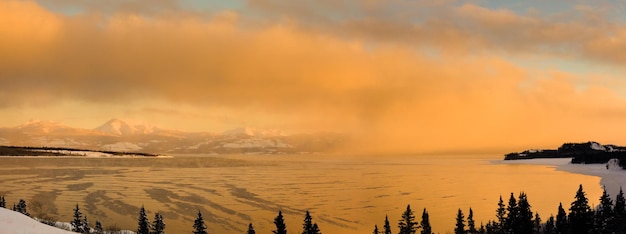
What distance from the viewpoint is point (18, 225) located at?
101 ft

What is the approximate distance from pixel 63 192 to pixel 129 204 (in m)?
22.1

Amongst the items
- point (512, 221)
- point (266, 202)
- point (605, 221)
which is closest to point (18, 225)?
point (266, 202)

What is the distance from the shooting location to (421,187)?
10194 cm

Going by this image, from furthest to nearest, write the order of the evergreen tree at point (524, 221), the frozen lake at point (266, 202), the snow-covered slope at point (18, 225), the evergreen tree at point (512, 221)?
the frozen lake at point (266, 202) < the evergreen tree at point (512, 221) < the evergreen tree at point (524, 221) < the snow-covered slope at point (18, 225)

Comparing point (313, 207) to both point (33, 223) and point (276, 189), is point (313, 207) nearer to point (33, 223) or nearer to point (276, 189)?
point (276, 189)

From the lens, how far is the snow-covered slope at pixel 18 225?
29031mm

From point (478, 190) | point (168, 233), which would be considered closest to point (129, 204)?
point (168, 233)

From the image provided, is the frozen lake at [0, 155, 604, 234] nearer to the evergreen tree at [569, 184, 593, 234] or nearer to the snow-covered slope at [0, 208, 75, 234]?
the evergreen tree at [569, 184, 593, 234]

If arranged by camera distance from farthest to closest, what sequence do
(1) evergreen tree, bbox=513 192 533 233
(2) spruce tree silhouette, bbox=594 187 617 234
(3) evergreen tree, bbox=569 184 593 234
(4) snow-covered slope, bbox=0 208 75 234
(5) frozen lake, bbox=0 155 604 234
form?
(5) frozen lake, bbox=0 155 604 234 < (2) spruce tree silhouette, bbox=594 187 617 234 < (3) evergreen tree, bbox=569 184 593 234 < (1) evergreen tree, bbox=513 192 533 233 < (4) snow-covered slope, bbox=0 208 75 234

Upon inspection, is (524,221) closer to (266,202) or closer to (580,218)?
(580,218)

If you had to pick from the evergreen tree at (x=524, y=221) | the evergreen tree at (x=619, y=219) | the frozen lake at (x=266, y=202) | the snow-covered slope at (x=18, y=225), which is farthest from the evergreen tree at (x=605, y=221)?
the snow-covered slope at (x=18, y=225)

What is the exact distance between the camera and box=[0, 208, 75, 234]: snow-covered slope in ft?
95.2

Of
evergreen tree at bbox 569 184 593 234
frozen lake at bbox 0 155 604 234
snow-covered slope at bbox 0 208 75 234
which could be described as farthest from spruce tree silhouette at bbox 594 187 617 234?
snow-covered slope at bbox 0 208 75 234

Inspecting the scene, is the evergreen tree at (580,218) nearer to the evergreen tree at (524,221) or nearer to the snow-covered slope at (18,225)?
the evergreen tree at (524,221)
